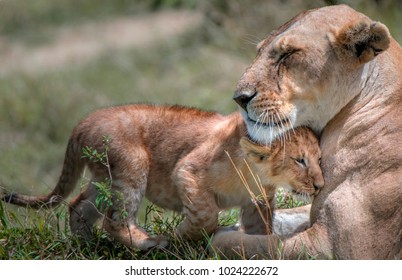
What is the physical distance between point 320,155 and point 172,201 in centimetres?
112

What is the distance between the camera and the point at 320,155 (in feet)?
18.3

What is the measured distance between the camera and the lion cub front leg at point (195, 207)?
5777 millimetres

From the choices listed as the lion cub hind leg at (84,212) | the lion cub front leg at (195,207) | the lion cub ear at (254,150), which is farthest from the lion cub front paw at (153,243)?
the lion cub ear at (254,150)

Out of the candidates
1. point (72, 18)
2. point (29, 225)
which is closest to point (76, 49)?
point (72, 18)

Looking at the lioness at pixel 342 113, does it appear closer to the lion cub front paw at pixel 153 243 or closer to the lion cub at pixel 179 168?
the lion cub at pixel 179 168

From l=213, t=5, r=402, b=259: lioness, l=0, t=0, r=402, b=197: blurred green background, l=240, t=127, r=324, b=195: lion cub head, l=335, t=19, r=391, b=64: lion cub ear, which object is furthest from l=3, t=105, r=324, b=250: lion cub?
l=0, t=0, r=402, b=197: blurred green background

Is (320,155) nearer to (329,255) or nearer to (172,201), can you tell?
(329,255)

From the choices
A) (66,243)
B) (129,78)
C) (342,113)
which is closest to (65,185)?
(66,243)

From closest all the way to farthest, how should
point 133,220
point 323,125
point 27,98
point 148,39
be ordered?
point 323,125
point 133,220
point 27,98
point 148,39

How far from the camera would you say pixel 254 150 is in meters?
5.62

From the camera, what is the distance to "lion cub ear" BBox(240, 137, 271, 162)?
5.59m

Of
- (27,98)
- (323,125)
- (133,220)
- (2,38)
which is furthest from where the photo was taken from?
(2,38)

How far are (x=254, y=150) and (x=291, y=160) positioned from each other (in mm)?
227

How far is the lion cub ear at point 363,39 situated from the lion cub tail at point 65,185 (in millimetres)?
1959
